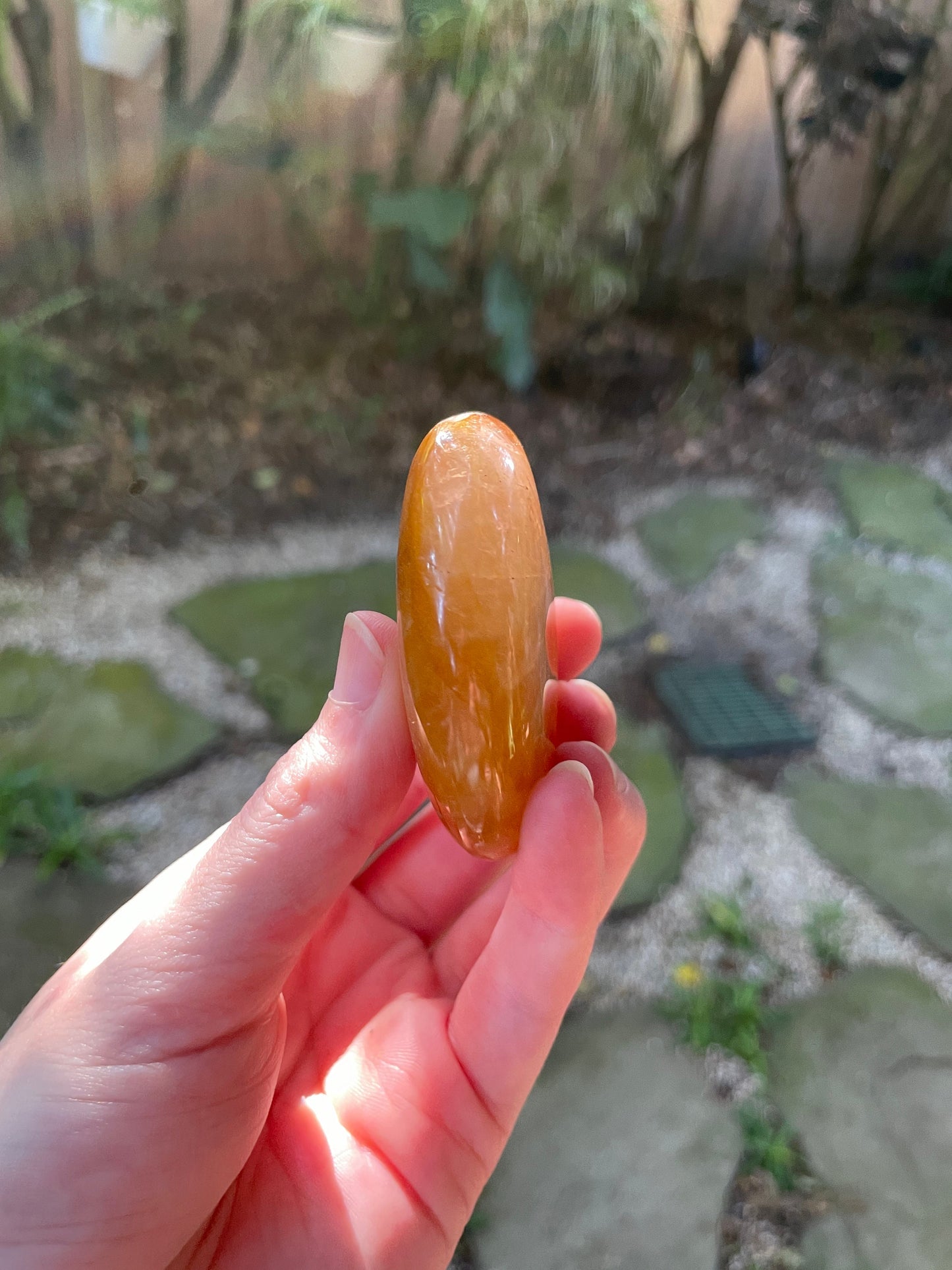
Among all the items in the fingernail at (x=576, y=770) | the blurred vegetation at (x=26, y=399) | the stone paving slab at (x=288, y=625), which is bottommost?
the stone paving slab at (x=288, y=625)

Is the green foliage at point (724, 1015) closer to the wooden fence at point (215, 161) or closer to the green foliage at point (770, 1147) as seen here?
the green foliage at point (770, 1147)

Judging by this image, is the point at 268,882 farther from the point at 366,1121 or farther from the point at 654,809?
the point at 654,809

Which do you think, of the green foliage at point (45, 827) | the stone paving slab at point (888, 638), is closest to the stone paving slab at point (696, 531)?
the stone paving slab at point (888, 638)

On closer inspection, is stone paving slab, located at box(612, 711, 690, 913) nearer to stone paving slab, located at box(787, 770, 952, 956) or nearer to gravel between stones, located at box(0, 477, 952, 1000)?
gravel between stones, located at box(0, 477, 952, 1000)

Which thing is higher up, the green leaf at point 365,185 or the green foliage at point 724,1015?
the green leaf at point 365,185

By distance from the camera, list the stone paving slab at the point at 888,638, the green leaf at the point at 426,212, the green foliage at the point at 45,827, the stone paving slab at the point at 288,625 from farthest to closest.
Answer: the green leaf at the point at 426,212 < the stone paving slab at the point at 888,638 < the stone paving slab at the point at 288,625 < the green foliage at the point at 45,827

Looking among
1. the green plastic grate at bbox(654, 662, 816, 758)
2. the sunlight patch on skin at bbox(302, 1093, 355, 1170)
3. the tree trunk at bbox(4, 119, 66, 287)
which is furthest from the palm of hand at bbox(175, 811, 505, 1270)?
the tree trunk at bbox(4, 119, 66, 287)
